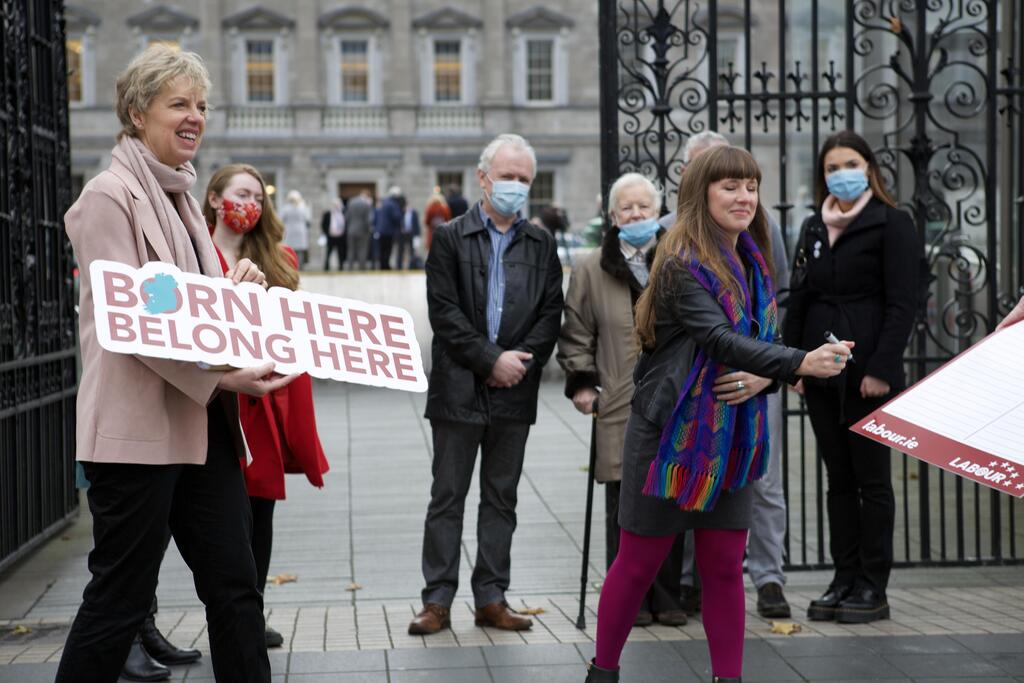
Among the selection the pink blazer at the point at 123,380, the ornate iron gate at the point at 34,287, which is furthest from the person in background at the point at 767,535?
the ornate iron gate at the point at 34,287

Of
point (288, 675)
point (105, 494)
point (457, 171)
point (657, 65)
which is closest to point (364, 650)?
point (288, 675)

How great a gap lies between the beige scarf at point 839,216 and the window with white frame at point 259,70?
43.1m

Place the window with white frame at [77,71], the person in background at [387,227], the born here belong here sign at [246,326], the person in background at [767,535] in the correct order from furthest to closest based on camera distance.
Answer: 1. the window with white frame at [77,71]
2. the person in background at [387,227]
3. the person in background at [767,535]
4. the born here belong here sign at [246,326]

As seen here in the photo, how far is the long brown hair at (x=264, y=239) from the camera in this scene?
5.28 meters

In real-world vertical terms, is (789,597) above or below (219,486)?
below

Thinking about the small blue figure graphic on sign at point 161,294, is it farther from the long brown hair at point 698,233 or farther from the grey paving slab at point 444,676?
the grey paving slab at point 444,676

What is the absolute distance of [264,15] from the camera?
47000mm

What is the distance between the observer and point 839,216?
5.79 m

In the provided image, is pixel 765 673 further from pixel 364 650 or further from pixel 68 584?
pixel 68 584

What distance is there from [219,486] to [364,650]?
1.75 m

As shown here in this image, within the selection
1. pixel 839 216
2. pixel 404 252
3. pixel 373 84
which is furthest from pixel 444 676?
pixel 373 84

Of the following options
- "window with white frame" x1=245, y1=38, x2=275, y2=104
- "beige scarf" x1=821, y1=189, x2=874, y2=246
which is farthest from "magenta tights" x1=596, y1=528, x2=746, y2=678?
"window with white frame" x1=245, y1=38, x2=275, y2=104

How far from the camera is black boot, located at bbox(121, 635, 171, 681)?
4828 mm

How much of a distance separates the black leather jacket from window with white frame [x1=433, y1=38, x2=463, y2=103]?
4386cm
